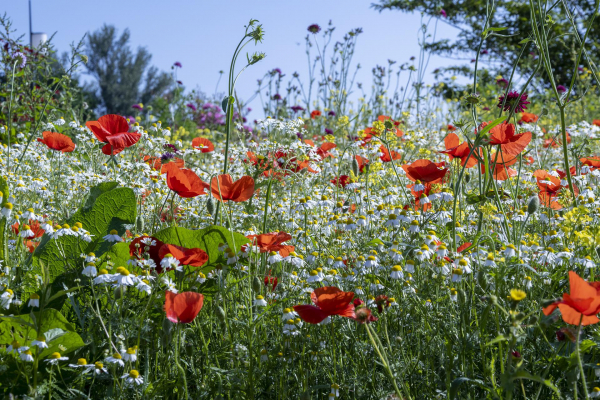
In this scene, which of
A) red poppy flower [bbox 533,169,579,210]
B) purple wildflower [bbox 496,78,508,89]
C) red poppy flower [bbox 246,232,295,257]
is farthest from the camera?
purple wildflower [bbox 496,78,508,89]

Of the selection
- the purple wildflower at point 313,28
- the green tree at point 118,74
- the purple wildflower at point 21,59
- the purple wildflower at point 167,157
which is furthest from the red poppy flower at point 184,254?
the green tree at point 118,74

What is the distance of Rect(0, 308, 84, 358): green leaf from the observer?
1.55m

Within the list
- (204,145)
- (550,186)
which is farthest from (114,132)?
(550,186)

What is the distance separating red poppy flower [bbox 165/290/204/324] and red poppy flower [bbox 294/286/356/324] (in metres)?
0.26

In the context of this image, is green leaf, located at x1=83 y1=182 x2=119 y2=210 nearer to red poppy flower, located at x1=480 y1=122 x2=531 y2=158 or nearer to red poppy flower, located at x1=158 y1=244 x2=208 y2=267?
red poppy flower, located at x1=158 y1=244 x2=208 y2=267

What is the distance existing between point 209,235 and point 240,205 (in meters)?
1.38

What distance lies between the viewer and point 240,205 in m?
3.37

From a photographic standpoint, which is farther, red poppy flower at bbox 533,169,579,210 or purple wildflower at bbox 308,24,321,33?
purple wildflower at bbox 308,24,321,33

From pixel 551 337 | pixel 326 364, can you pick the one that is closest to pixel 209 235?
pixel 326 364

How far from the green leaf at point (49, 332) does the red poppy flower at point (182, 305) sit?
16.2 inches

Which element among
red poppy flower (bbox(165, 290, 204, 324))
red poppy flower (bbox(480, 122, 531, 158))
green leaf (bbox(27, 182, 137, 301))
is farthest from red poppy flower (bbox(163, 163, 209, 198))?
red poppy flower (bbox(480, 122, 531, 158))

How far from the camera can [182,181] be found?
70.8 inches

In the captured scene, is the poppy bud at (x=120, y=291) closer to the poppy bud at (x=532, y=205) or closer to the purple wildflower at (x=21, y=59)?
the poppy bud at (x=532, y=205)

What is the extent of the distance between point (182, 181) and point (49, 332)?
62 cm
